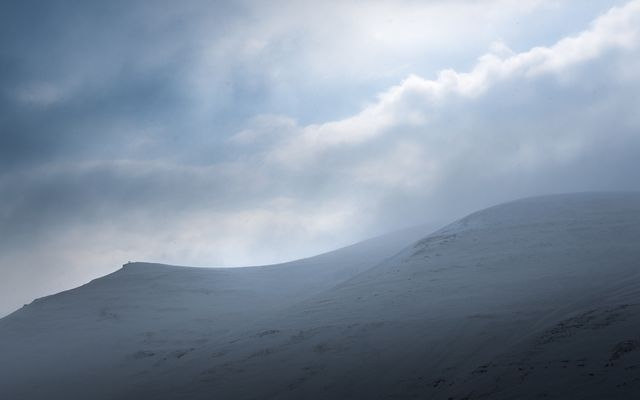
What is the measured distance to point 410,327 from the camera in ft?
83.2

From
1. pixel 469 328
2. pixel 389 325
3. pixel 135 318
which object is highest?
pixel 135 318

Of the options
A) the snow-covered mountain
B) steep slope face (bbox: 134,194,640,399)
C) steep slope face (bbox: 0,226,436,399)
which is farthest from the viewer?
steep slope face (bbox: 0,226,436,399)

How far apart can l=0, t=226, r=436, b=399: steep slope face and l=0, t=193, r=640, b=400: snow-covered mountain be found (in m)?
0.19

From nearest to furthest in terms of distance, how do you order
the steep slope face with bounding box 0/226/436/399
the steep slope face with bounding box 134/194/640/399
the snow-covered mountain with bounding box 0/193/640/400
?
the steep slope face with bounding box 134/194/640/399, the snow-covered mountain with bounding box 0/193/640/400, the steep slope face with bounding box 0/226/436/399

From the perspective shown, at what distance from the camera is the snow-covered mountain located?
60.6 ft

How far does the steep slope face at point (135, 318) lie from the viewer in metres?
31.3

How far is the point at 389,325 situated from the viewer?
86.9 feet

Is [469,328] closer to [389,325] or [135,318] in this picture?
[389,325]

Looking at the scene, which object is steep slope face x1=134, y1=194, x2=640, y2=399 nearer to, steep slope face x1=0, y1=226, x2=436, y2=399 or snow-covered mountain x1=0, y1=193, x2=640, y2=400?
snow-covered mountain x1=0, y1=193, x2=640, y2=400

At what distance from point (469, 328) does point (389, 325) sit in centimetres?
459

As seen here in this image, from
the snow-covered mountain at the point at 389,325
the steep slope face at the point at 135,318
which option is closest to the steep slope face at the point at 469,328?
the snow-covered mountain at the point at 389,325

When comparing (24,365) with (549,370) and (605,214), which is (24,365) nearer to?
(549,370)

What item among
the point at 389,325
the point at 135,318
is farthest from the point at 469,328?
the point at 135,318

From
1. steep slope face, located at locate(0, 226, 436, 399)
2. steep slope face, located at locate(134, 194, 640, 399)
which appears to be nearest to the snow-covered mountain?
steep slope face, located at locate(134, 194, 640, 399)
